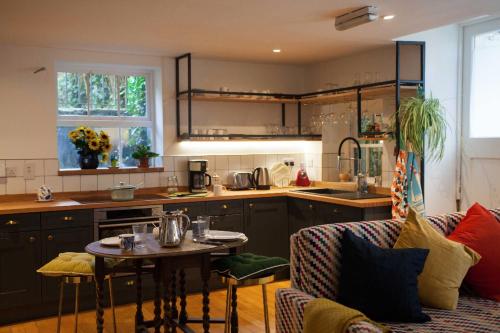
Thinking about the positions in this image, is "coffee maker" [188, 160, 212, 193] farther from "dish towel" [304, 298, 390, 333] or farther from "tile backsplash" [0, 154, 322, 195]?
"dish towel" [304, 298, 390, 333]

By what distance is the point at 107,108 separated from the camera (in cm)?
543

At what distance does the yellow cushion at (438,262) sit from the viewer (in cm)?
275

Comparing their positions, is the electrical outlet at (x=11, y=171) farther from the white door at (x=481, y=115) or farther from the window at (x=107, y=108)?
the white door at (x=481, y=115)

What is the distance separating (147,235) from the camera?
343 cm

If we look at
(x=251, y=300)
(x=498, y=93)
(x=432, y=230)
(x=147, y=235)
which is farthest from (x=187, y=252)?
(x=498, y=93)

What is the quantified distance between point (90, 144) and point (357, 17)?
2.67m

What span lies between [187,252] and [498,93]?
321 centimetres

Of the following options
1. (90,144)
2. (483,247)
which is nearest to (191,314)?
(90,144)

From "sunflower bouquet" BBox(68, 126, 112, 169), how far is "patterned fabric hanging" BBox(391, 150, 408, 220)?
2620mm

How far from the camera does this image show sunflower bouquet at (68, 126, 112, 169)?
4992 mm

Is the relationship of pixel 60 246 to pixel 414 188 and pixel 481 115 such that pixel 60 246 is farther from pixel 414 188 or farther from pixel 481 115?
pixel 481 115

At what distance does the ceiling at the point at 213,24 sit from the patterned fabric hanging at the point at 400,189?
106 cm

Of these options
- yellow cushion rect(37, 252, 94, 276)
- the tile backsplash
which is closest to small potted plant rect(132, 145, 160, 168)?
the tile backsplash

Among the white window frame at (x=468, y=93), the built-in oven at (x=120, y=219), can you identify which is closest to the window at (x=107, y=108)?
the built-in oven at (x=120, y=219)
